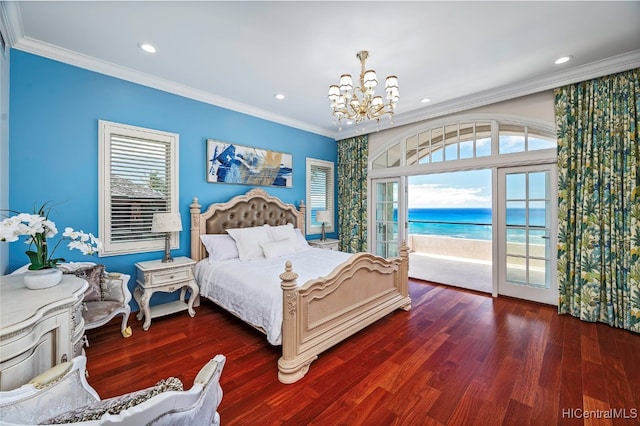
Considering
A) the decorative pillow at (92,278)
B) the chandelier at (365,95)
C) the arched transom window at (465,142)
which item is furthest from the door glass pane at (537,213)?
the decorative pillow at (92,278)

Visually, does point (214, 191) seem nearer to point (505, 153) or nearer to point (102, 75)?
point (102, 75)

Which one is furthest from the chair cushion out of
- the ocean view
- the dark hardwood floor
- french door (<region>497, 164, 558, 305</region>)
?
the ocean view

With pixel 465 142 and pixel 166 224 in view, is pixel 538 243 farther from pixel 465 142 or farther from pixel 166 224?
pixel 166 224

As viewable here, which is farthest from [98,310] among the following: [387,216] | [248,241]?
[387,216]

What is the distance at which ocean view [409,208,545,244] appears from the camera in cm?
346

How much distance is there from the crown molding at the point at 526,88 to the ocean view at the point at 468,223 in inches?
59.9

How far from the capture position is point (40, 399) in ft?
3.14

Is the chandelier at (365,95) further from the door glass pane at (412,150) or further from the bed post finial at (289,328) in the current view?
the door glass pane at (412,150)

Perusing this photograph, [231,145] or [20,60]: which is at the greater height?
[20,60]

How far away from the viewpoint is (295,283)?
202 centimetres

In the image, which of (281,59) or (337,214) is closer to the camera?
(281,59)

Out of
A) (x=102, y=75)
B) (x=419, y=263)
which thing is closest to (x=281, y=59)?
(x=102, y=75)

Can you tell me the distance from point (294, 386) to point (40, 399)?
1.39m

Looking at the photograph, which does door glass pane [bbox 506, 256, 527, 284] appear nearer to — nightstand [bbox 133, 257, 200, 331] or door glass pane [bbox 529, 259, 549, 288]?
door glass pane [bbox 529, 259, 549, 288]
